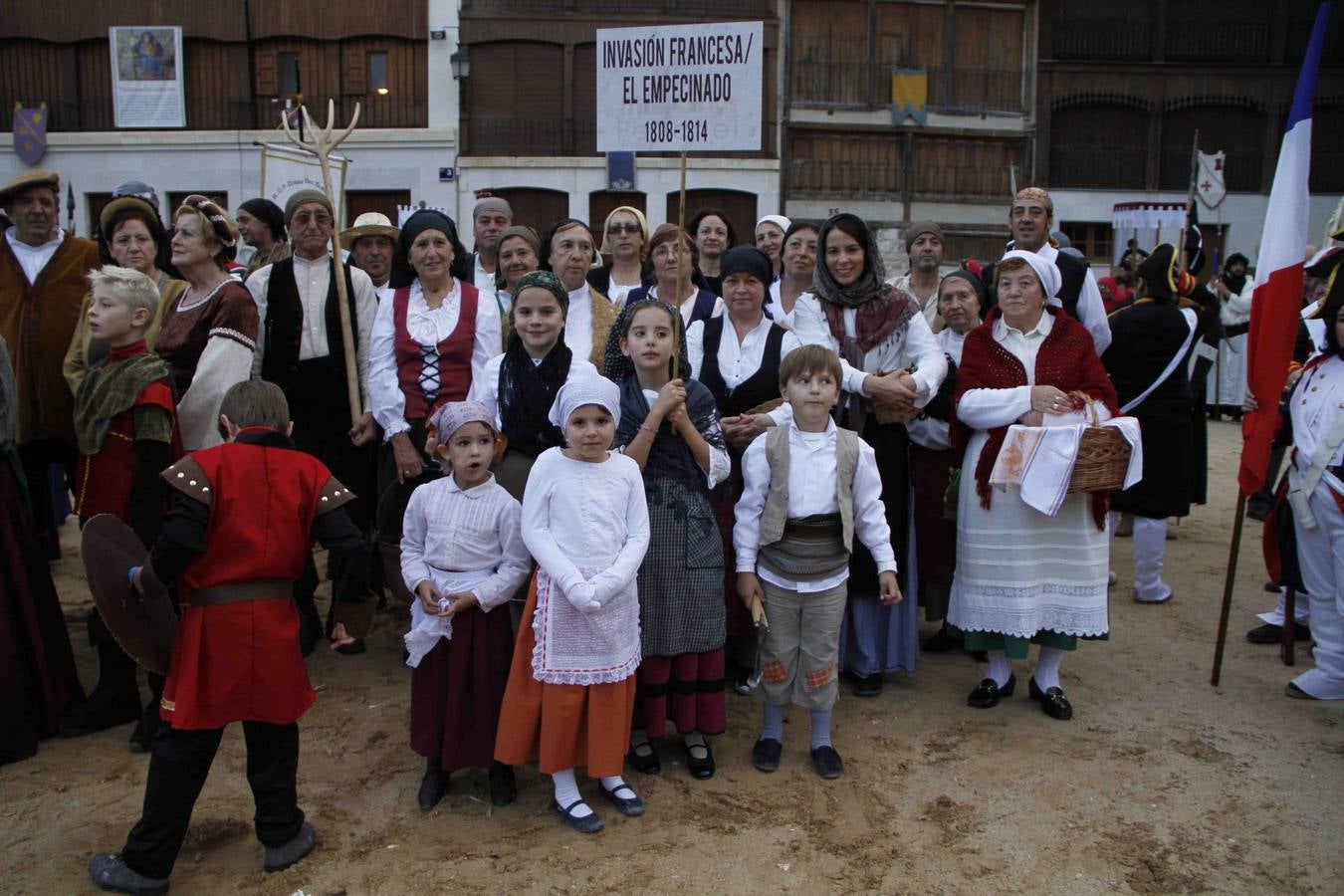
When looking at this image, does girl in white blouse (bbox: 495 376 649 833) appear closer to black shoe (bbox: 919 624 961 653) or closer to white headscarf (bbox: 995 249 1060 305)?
white headscarf (bbox: 995 249 1060 305)

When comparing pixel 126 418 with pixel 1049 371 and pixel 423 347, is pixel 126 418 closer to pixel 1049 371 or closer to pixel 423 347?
pixel 423 347

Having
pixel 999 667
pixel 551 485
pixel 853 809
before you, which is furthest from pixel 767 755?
pixel 551 485

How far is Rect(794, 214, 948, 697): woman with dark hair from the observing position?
4441 millimetres

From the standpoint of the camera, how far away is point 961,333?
5.05 m

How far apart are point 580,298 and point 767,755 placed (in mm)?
2164

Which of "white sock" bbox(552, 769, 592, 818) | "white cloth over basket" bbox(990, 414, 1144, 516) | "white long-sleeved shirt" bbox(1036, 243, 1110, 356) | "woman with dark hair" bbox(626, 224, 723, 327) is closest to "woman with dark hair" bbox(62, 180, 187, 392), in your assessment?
"woman with dark hair" bbox(626, 224, 723, 327)

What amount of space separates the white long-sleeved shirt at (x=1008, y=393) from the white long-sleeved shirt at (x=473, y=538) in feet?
6.66

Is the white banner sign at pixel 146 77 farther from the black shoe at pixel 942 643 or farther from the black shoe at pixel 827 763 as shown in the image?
the black shoe at pixel 827 763

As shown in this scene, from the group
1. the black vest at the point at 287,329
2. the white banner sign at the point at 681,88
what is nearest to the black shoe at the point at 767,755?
the white banner sign at the point at 681,88

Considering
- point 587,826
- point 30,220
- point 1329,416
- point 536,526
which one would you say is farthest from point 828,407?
point 30,220

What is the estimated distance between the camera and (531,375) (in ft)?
12.7

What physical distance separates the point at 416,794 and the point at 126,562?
1.33m

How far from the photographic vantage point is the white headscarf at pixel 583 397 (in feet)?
11.1

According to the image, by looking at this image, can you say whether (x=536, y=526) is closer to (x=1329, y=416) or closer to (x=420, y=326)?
(x=420, y=326)
